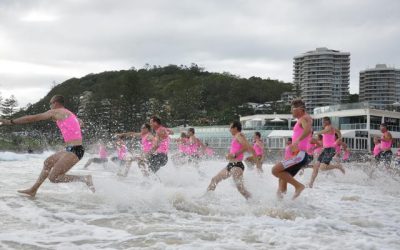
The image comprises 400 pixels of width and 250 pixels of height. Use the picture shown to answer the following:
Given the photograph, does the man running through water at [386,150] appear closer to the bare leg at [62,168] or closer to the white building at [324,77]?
the bare leg at [62,168]

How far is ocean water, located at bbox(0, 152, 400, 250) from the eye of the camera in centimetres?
484

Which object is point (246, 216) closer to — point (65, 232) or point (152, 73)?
point (65, 232)

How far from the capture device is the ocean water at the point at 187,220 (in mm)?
4844

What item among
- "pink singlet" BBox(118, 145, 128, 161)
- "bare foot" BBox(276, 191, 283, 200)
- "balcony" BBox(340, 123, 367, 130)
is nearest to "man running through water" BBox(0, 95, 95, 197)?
"bare foot" BBox(276, 191, 283, 200)

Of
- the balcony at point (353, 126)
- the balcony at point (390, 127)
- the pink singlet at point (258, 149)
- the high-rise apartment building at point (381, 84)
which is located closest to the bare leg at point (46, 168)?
the pink singlet at point (258, 149)

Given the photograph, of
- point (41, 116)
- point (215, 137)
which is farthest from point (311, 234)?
point (215, 137)

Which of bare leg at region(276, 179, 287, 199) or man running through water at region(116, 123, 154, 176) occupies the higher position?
man running through water at region(116, 123, 154, 176)

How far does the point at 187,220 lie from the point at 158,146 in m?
4.01

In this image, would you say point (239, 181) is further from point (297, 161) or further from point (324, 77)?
point (324, 77)

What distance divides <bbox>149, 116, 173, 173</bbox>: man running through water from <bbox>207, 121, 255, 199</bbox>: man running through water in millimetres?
2288

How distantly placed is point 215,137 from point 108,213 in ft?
138

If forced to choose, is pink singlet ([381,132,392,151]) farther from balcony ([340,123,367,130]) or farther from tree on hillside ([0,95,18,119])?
tree on hillside ([0,95,18,119])

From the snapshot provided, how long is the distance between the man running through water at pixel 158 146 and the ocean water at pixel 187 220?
1.66 metres

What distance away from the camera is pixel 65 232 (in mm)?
5109
